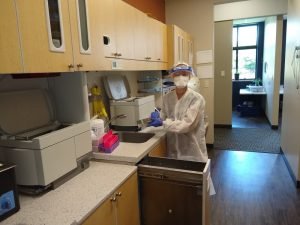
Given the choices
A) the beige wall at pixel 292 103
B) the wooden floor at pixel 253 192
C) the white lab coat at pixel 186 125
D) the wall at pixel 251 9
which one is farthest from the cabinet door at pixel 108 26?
the wall at pixel 251 9

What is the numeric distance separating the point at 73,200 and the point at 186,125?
1114mm

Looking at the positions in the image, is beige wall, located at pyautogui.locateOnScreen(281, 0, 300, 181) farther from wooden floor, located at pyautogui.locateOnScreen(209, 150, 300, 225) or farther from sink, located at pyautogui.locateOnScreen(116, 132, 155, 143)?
sink, located at pyautogui.locateOnScreen(116, 132, 155, 143)

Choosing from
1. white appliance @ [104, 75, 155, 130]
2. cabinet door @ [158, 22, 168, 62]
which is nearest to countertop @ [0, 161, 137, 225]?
white appliance @ [104, 75, 155, 130]

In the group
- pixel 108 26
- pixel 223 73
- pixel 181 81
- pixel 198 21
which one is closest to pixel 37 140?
pixel 108 26

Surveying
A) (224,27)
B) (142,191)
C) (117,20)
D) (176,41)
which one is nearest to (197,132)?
(142,191)

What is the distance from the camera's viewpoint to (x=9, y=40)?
3.16 ft

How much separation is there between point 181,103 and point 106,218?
1.21 meters

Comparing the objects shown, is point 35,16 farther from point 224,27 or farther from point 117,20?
point 224,27

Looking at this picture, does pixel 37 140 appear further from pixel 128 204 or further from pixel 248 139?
pixel 248 139

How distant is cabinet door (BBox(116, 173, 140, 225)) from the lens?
141 cm

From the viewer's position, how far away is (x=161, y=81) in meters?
3.19

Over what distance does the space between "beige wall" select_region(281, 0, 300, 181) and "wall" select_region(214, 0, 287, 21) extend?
1.85 m

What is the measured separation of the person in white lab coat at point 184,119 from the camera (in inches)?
80.2

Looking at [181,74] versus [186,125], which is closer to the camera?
[186,125]
